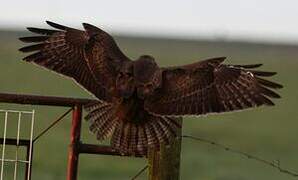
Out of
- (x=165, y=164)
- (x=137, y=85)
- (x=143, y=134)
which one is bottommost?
(x=165, y=164)

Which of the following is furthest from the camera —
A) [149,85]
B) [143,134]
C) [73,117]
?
[143,134]

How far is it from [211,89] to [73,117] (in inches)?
48.5

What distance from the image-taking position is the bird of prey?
6.28 meters

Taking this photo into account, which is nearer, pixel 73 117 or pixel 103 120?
pixel 73 117

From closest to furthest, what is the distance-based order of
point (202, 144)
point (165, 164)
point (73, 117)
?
1. point (165, 164)
2. point (73, 117)
3. point (202, 144)

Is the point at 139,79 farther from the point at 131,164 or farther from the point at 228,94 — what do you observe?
the point at 131,164

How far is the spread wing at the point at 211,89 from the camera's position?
6.42 meters

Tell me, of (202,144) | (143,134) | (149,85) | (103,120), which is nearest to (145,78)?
(149,85)

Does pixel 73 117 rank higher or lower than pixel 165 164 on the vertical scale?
higher

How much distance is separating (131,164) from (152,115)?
32.4ft

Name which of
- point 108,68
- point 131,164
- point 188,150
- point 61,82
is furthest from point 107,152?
point 61,82

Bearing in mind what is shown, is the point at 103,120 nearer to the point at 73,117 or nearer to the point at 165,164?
the point at 73,117

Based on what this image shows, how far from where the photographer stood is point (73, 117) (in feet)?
19.3

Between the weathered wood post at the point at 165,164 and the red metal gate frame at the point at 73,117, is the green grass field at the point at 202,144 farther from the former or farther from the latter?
the weathered wood post at the point at 165,164
